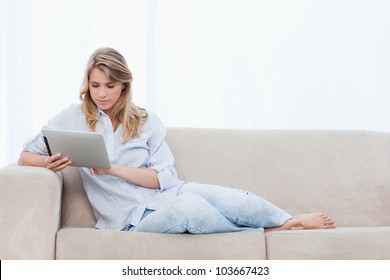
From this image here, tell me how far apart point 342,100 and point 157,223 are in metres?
1.69

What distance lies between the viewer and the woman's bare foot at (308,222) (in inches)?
105

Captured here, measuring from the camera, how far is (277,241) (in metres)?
2.42

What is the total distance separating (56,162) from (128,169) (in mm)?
292

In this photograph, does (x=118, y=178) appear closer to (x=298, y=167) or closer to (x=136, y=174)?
(x=136, y=174)

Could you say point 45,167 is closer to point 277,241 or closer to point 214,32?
A: point 277,241

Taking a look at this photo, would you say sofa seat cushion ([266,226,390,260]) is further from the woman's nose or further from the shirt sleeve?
the woman's nose

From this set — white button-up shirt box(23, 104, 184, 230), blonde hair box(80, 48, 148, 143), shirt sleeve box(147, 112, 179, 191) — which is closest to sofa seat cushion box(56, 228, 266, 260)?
white button-up shirt box(23, 104, 184, 230)

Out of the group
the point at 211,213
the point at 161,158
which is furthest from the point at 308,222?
the point at 161,158

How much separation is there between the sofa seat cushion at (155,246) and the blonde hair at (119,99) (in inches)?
20.9

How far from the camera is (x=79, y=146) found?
247 centimetres

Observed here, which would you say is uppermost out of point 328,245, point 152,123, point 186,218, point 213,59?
point 213,59

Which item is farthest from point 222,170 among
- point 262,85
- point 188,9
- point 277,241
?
point 188,9

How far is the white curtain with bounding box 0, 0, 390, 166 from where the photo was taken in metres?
3.60
